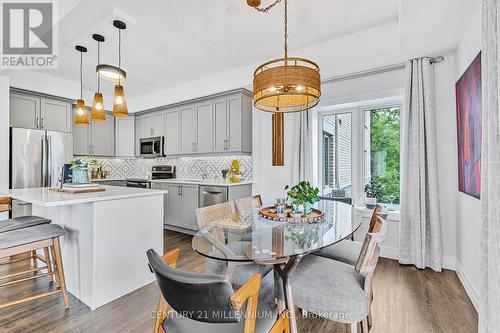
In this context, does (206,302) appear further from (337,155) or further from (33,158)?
(33,158)

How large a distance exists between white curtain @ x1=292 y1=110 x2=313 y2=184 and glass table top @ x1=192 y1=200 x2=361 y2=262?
1.53 m

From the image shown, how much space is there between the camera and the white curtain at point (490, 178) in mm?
1117

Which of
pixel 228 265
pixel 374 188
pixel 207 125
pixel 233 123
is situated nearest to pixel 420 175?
pixel 374 188

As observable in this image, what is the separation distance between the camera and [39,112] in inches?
165

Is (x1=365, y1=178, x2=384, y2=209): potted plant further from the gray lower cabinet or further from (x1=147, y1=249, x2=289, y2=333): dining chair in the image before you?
(x1=147, y1=249, x2=289, y2=333): dining chair

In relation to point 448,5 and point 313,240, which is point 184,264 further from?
point 448,5

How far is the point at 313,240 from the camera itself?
150 cm

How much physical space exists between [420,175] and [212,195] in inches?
112

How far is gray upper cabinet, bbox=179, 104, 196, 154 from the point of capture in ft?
15.4

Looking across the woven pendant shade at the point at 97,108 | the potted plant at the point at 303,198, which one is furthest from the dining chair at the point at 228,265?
the woven pendant shade at the point at 97,108

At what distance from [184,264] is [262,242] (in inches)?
73.1

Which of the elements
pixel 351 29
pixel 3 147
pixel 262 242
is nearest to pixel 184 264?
pixel 262 242

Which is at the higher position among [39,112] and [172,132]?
[39,112]

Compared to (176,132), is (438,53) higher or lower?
higher
